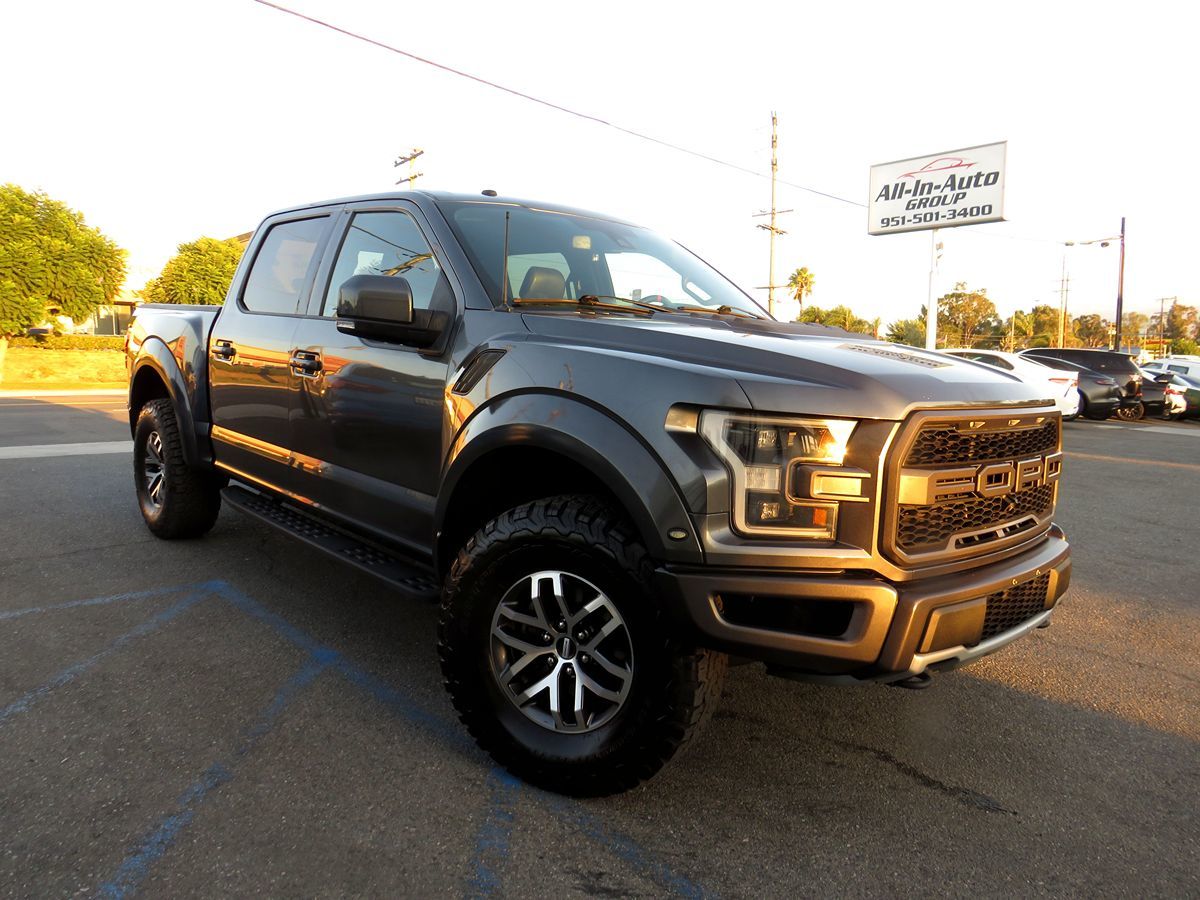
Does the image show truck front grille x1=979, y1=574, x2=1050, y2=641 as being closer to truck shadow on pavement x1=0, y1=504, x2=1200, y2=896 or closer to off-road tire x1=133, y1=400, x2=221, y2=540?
truck shadow on pavement x1=0, y1=504, x2=1200, y2=896

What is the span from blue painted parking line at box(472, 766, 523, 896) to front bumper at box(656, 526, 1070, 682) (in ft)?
2.64

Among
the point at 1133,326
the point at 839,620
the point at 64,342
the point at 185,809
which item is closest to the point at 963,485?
the point at 839,620

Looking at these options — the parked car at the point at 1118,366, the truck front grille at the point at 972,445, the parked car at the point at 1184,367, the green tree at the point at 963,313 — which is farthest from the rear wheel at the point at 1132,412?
the green tree at the point at 963,313

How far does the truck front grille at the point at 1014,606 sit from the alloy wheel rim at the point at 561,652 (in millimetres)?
1028

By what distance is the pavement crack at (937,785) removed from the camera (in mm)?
2525

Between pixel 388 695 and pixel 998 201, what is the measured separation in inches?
1162

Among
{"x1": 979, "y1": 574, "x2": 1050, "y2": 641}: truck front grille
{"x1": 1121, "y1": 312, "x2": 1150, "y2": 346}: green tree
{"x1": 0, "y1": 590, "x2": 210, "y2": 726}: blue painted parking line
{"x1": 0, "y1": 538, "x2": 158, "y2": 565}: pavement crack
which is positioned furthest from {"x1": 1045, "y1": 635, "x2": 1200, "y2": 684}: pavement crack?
{"x1": 1121, "y1": 312, "x2": 1150, "y2": 346}: green tree

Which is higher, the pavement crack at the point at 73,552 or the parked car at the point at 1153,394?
the parked car at the point at 1153,394

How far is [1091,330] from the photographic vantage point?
289 feet

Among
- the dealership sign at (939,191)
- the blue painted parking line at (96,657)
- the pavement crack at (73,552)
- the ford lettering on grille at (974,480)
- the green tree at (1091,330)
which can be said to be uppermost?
the dealership sign at (939,191)

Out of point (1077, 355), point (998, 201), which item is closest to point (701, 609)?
point (1077, 355)

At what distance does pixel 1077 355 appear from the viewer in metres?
19.5

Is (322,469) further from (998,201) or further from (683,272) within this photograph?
(998,201)

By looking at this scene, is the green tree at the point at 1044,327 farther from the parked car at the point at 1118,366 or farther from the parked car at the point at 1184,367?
the parked car at the point at 1118,366
